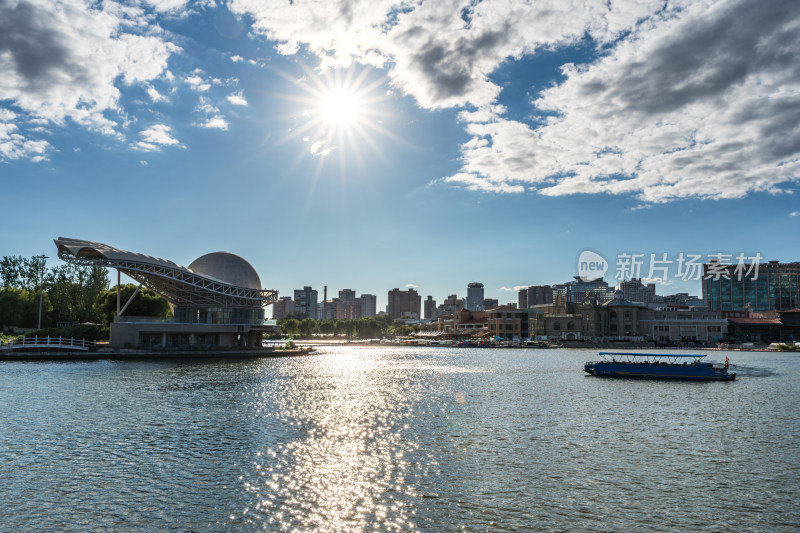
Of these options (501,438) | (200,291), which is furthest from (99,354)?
(501,438)

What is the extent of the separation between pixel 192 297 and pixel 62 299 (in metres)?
32.8

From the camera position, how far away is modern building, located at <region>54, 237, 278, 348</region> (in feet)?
322

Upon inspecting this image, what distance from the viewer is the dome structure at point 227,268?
120 meters

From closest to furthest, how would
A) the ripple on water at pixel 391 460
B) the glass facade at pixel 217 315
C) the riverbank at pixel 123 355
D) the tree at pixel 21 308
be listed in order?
1. the ripple on water at pixel 391 460
2. the riverbank at pixel 123 355
3. the glass facade at pixel 217 315
4. the tree at pixel 21 308

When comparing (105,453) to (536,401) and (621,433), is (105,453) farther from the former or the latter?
(536,401)

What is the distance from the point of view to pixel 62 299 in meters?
122

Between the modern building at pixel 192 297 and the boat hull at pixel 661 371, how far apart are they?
A: 7004 centimetres

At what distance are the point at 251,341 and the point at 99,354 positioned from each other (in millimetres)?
34485

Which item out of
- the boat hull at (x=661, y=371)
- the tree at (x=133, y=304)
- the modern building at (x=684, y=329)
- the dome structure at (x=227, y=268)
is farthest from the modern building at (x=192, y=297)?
the modern building at (x=684, y=329)

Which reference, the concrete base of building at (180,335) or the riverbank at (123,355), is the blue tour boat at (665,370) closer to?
the riverbank at (123,355)

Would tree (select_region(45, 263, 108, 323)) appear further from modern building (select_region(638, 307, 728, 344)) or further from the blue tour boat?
modern building (select_region(638, 307, 728, 344))

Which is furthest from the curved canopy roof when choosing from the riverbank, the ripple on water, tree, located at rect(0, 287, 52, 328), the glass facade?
the ripple on water

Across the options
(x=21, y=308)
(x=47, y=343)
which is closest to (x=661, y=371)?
(x=47, y=343)

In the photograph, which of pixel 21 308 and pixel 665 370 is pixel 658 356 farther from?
pixel 21 308
